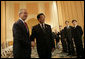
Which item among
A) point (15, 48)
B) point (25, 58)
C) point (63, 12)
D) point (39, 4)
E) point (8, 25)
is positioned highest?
point (39, 4)

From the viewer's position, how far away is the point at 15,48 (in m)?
2.59

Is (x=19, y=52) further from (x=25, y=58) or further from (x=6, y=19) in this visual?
(x=6, y=19)

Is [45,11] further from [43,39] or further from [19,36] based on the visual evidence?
[19,36]

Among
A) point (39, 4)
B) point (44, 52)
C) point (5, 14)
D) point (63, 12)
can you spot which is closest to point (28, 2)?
point (39, 4)

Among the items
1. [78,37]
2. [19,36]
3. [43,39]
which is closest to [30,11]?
[78,37]

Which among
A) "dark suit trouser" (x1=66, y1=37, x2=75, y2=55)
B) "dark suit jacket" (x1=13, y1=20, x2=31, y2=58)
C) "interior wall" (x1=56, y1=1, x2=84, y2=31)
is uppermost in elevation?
"interior wall" (x1=56, y1=1, x2=84, y2=31)

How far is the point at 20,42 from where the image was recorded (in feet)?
8.53

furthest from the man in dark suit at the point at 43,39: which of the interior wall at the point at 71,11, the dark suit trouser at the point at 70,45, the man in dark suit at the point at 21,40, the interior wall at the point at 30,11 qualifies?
the interior wall at the point at 30,11

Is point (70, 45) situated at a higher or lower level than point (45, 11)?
lower

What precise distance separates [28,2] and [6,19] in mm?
2773

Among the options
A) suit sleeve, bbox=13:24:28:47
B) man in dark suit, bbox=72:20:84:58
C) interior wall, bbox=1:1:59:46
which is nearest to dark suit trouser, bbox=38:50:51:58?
suit sleeve, bbox=13:24:28:47

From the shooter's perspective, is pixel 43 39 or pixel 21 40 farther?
pixel 43 39

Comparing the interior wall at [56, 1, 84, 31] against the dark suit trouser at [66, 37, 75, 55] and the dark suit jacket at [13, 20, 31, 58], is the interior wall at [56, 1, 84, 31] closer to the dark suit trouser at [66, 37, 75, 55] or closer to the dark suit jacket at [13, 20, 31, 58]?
the dark suit trouser at [66, 37, 75, 55]

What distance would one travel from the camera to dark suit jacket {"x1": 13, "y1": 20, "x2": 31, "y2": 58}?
2580mm
